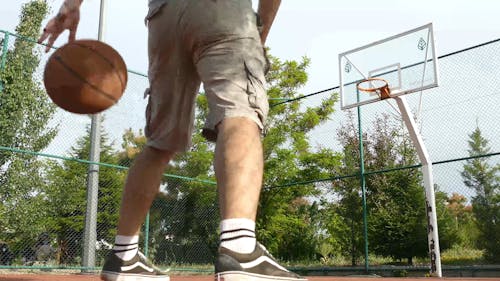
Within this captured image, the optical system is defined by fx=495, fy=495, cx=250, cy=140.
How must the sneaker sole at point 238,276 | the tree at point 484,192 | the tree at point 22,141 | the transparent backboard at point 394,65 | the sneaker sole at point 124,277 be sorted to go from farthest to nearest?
the tree at point 484,192 < the tree at point 22,141 < the transparent backboard at point 394,65 < the sneaker sole at point 124,277 < the sneaker sole at point 238,276

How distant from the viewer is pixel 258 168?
1.44m

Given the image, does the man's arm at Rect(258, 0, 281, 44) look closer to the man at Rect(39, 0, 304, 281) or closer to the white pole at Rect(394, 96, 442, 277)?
the man at Rect(39, 0, 304, 281)

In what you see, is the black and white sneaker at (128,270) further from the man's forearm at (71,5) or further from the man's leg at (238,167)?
the man's forearm at (71,5)

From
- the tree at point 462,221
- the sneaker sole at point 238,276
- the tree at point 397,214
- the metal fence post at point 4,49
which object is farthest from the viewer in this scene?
the tree at point 397,214

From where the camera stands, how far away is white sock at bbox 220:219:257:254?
131 centimetres

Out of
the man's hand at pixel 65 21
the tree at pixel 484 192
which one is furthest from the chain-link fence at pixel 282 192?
the man's hand at pixel 65 21

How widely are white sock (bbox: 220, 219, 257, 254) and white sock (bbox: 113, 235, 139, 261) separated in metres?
0.55

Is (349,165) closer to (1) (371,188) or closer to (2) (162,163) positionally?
(1) (371,188)

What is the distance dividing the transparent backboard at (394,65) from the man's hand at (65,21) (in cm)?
A: 581

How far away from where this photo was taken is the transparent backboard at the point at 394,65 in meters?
7.42

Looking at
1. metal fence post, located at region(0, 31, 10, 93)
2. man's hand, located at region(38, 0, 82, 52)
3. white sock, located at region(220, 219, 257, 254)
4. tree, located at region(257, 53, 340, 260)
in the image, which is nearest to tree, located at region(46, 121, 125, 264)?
metal fence post, located at region(0, 31, 10, 93)

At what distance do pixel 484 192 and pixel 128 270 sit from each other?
8408mm

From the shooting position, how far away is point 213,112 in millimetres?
1521

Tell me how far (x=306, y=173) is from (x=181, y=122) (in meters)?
9.20
